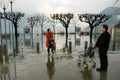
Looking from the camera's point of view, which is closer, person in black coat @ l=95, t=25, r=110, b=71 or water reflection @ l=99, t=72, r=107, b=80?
water reflection @ l=99, t=72, r=107, b=80

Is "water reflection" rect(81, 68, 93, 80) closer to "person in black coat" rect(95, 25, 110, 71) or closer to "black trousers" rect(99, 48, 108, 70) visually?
"black trousers" rect(99, 48, 108, 70)

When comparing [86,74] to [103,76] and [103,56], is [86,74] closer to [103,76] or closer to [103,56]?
[103,76]

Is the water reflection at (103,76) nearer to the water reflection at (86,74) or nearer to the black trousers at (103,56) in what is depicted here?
the water reflection at (86,74)

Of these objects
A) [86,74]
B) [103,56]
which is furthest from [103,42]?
[86,74]

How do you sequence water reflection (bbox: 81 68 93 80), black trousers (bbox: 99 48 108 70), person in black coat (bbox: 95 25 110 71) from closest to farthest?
water reflection (bbox: 81 68 93 80) → person in black coat (bbox: 95 25 110 71) → black trousers (bbox: 99 48 108 70)

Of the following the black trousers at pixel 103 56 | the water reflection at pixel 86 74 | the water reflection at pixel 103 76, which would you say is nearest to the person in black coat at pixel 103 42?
the black trousers at pixel 103 56

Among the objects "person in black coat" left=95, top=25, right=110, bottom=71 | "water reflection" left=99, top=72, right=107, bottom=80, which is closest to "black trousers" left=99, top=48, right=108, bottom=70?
"person in black coat" left=95, top=25, right=110, bottom=71

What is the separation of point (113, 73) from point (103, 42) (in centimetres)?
135

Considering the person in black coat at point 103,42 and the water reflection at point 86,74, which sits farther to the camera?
the person in black coat at point 103,42

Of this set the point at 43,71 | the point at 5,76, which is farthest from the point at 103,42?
the point at 5,76

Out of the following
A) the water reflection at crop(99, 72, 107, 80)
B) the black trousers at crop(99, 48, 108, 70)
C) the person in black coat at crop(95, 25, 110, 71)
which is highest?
the person in black coat at crop(95, 25, 110, 71)

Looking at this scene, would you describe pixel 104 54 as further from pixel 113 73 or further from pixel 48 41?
pixel 48 41

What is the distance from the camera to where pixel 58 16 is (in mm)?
55656

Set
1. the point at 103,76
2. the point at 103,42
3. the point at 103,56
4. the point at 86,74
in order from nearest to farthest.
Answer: the point at 103,76 → the point at 86,74 → the point at 103,42 → the point at 103,56
